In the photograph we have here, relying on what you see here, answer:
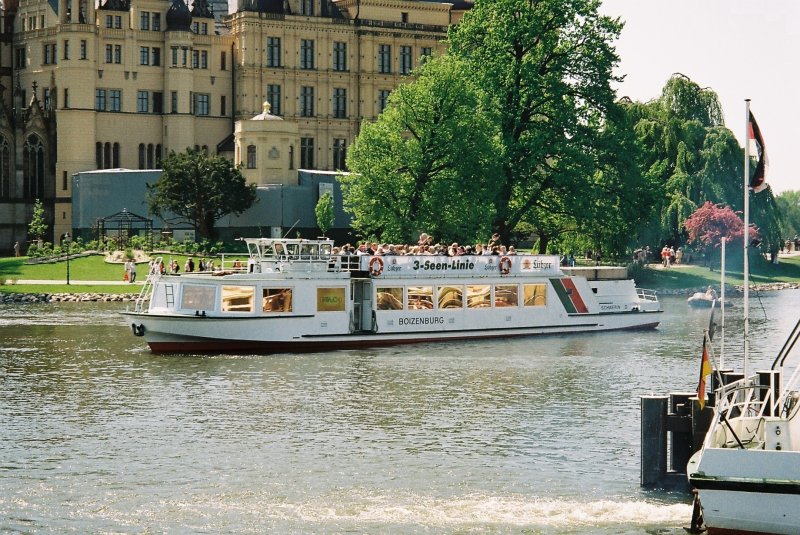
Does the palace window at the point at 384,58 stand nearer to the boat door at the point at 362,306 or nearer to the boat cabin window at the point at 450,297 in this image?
the boat cabin window at the point at 450,297

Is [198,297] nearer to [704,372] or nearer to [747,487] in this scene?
[704,372]

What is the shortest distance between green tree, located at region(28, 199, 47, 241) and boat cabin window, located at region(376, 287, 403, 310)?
68.2 m

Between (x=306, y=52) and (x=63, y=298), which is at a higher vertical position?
(x=306, y=52)

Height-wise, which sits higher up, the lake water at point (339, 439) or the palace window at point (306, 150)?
the palace window at point (306, 150)

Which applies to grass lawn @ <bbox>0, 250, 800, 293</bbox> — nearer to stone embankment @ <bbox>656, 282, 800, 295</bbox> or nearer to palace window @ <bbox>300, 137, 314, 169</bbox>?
stone embankment @ <bbox>656, 282, 800, 295</bbox>

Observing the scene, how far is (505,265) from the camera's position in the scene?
201 feet

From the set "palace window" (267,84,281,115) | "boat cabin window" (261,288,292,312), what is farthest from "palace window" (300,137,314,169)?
"boat cabin window" (261,288,292,312)

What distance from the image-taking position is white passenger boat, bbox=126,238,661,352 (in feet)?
181

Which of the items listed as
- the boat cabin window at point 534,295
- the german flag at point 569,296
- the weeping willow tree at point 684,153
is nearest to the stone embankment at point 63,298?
the boat cabin window at point 534,295

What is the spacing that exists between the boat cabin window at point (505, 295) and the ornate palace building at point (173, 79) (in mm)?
67312

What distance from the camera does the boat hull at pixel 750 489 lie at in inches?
989

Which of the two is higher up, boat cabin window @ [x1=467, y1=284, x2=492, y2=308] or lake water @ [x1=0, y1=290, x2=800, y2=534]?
boat cabin window @ [x1=467, y1=284, x2=492, y2=308]

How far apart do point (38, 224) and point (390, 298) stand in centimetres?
7081

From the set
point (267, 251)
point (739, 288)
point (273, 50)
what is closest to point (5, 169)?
point (273, 50)
